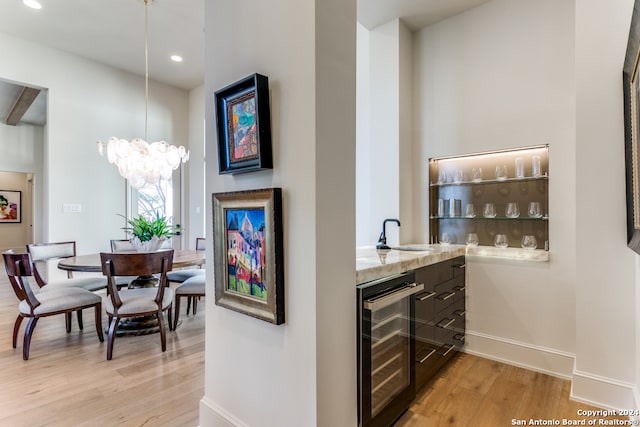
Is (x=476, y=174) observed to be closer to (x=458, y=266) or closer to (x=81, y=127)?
(x=458, y=266)

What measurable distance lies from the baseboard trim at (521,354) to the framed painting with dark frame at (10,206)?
475 inches

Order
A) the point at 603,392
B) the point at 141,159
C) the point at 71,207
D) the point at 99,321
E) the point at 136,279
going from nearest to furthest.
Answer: the point at 603,392 → the point at 99,321 → the point at 136,279 → the point at 141,159 → the point at 71,207

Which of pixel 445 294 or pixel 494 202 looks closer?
pixel 445 294

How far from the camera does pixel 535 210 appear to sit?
2672 millimetres

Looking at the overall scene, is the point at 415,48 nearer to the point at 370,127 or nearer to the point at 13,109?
the point at 370,127

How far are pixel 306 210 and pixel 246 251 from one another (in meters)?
0.40

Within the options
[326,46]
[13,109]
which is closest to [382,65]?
[326,46]

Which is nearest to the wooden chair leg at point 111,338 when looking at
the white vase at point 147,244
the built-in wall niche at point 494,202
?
the white vase at point 147,244

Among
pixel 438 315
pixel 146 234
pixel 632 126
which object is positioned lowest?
pixel 438 315

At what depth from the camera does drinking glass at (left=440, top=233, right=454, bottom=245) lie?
3.15 meters

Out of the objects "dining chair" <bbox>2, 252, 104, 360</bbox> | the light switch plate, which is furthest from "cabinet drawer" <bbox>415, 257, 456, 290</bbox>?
the light switch plate

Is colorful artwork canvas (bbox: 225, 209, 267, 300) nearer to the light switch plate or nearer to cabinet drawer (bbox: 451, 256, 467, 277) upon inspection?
cabinet drawer (bbox: 451, 256, 467, 277)

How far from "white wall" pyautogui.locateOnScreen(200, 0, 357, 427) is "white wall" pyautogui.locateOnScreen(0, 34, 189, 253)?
14.0 ft

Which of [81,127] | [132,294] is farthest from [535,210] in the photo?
[81,127]
